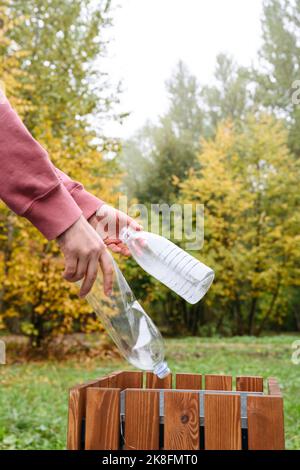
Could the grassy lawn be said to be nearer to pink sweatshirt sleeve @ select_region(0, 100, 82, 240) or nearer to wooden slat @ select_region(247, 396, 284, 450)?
wooden slat @ select_region(247, 396, 284, 450)

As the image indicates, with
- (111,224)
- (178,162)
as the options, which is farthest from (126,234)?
(178,162)

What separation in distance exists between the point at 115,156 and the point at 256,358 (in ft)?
15.8

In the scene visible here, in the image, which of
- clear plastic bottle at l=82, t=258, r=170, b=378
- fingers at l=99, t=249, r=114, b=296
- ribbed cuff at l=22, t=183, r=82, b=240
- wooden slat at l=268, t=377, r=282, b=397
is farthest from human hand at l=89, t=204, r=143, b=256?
wooden slat at l=268, t=377, r=282, b=397

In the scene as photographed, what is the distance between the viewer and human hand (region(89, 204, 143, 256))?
1.96 m

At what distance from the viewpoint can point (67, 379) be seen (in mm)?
7582

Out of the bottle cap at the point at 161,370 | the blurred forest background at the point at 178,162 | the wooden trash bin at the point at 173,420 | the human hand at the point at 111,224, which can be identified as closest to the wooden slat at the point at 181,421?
the wooden trash bin at the point at 173,420

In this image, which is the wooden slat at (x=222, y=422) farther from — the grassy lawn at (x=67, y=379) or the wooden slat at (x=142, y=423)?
the grassy lawn at (x=67, y=379)

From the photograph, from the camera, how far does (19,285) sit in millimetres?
9414

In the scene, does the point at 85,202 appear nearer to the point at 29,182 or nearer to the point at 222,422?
the point at 29,182

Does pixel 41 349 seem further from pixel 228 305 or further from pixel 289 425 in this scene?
pixel 228 305

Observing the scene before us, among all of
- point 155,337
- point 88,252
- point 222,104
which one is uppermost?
point 222,104

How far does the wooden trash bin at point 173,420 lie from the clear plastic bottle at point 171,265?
359mm

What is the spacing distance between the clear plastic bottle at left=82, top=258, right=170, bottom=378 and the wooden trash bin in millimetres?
238
